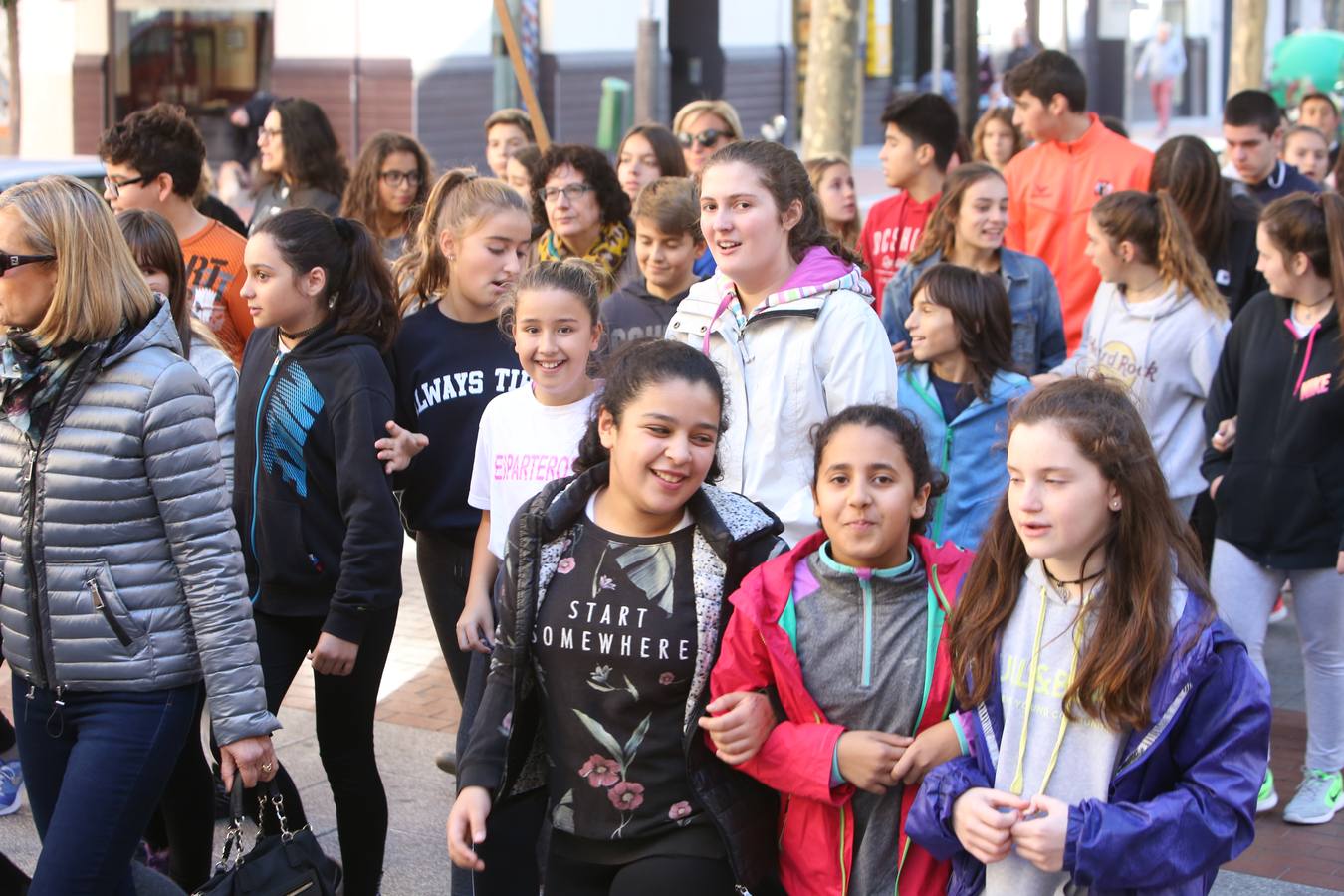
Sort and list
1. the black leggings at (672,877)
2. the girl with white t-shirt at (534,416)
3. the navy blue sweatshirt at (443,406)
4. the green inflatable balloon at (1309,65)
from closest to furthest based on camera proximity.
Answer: the black leggings at (672,877) → the girl with white t-shirt at (534,416) → the navy blue sweatshirt at (443,406) → the green inflatable balloon at (1309,65)

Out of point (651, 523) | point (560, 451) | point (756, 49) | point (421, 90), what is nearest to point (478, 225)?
point (560, 451)

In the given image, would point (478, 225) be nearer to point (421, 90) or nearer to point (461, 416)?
point (461, 416)

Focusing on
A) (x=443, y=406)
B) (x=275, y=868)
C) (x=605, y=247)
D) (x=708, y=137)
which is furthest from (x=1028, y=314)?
(x=275, y=868)

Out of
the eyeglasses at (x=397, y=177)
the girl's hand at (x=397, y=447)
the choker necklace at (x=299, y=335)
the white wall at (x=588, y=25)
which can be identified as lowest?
the girl's hand at (x=397, y=447)

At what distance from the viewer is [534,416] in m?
4.25

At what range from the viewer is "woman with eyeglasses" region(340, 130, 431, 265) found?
284 inches

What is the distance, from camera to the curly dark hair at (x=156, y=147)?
19.7ft

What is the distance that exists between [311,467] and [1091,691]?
2.23 meters

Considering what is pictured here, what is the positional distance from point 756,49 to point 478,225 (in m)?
22.8

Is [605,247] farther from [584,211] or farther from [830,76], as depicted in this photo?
[830,76]

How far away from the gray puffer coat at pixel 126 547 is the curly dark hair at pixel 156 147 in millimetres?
2650

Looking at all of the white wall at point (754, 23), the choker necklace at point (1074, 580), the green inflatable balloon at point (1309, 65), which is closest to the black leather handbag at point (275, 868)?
the choker necklace at point (1074, 580)

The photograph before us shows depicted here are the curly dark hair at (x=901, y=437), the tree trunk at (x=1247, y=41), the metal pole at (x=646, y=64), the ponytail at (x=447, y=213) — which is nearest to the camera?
the curly dark hair at (x=901, y=437)

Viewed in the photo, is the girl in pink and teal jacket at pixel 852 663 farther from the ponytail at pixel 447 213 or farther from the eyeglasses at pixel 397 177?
the eyeglasses at pixel 397 177
